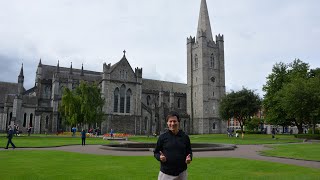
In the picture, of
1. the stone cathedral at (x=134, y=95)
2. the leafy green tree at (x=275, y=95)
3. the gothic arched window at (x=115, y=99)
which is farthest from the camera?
the gothic arched window at (x=115, y=99)

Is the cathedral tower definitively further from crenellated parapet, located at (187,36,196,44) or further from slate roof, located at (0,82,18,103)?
slate roof, located at (0,82,18,103)

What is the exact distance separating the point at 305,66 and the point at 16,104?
61904 mm

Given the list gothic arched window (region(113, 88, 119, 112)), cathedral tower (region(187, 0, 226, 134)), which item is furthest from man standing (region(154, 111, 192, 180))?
cathedral tower (region(187, 0, 226, 134))

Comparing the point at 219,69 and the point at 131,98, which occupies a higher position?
the point at 219,69

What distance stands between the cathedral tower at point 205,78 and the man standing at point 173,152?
7609cm

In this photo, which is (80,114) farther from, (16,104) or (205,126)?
(205,126)

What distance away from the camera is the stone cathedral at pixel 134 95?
67.1 m

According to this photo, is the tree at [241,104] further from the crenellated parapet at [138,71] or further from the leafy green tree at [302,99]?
the crenellated parapet at [138,71]

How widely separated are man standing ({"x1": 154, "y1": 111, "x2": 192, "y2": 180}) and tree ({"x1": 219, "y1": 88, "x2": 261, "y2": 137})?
190 ft

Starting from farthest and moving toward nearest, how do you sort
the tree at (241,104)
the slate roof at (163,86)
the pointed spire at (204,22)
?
the pointed spire at (204,22)
the slate roof at (163,86)
the tree at (241,104)

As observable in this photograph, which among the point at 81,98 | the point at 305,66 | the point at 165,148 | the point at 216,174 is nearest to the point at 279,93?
the point at 305,66

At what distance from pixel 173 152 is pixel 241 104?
59334mm

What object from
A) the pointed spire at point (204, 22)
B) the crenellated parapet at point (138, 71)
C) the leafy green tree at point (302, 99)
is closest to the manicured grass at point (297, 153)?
the leafy green tree at point (302, 99)

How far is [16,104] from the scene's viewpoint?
64.9 m
